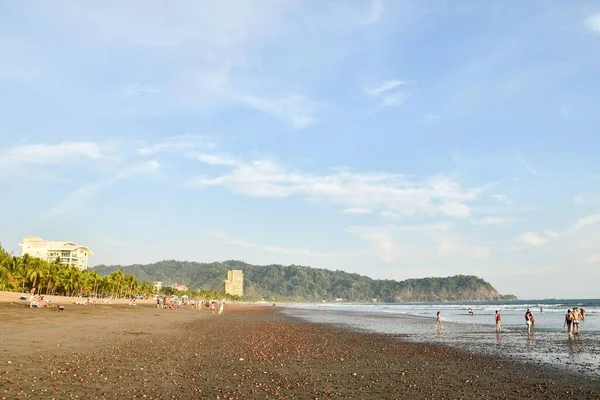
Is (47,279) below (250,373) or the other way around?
below

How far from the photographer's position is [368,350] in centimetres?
2992

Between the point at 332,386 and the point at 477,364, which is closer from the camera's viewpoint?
the point at 332,386

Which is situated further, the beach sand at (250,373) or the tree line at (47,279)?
the tree line at (47,279)

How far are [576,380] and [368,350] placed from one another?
43.2 feet

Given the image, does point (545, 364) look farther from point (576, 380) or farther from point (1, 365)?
point (1, 365)

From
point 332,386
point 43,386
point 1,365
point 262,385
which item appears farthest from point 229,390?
point 1,365

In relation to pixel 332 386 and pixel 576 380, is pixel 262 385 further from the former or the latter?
pixel 576 380

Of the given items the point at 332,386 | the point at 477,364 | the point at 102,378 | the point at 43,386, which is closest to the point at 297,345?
the point at 477,364

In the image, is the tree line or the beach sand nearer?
the beach sand

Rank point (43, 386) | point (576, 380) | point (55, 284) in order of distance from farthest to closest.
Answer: point (55, 284), point (576, 380), point (43, 386)

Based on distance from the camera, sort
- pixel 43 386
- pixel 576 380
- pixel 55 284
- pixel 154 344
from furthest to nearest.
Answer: pixel 55 284 < pixel 154 344 < pixel 576 380 < pixel 43 386

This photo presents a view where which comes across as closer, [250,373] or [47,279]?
[250,373]

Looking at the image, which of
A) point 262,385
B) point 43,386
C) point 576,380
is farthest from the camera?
point 576,380

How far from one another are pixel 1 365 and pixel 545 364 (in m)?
27.1
